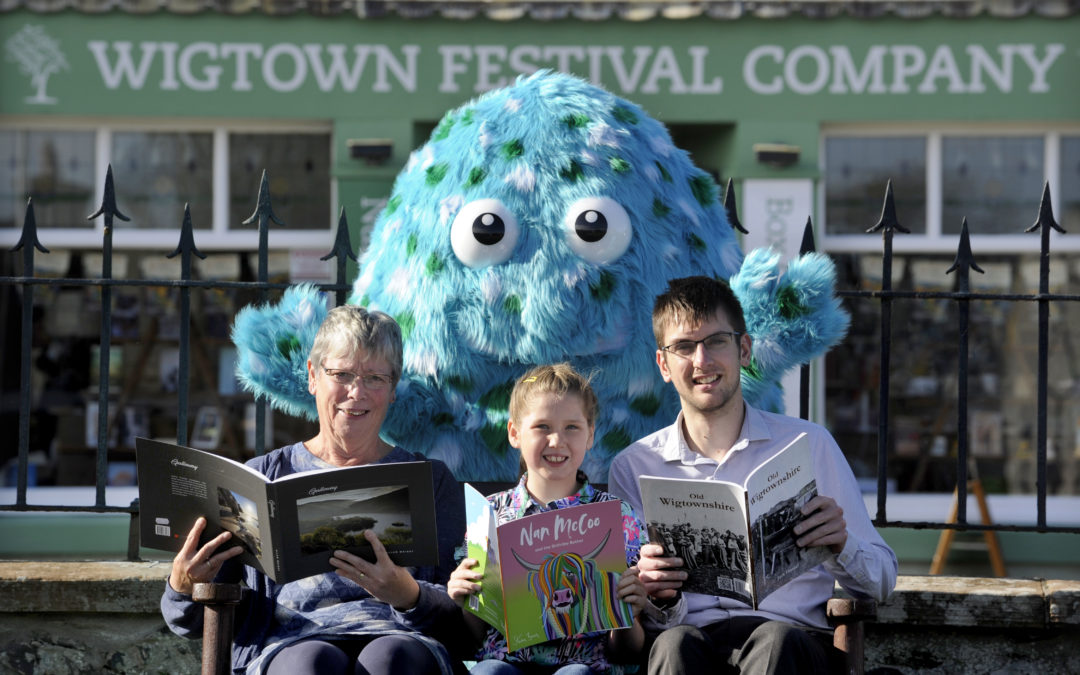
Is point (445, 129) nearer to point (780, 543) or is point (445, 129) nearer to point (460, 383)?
point (460, 383)

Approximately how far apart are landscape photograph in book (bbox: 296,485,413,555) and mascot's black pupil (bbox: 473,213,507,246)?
0.84 m

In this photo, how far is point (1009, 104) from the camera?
7285mm

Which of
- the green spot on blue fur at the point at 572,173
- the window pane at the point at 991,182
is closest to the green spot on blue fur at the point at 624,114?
the green spot on blue fur at the point at 572,173

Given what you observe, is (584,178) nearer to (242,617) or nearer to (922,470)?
(242,617)

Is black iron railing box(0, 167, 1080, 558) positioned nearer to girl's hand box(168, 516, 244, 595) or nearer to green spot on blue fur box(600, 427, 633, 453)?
green spot on blue fur box(600, 427, 633, 453)

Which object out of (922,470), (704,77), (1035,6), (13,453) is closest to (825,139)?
(704,77)

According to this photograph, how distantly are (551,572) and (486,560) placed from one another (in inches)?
5.3

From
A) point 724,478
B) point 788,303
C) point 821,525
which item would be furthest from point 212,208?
point 821,525

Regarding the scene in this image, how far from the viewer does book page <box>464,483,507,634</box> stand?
241 cm

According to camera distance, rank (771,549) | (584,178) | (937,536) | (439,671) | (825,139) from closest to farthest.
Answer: (771,549) → (439,671) → (584,178) → (937,536) → (825,139)

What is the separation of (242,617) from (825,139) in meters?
5.73

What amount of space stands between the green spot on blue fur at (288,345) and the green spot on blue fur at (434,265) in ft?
1.25

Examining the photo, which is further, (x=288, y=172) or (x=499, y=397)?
(x=288, y=172)

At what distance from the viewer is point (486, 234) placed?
3.04 meters
